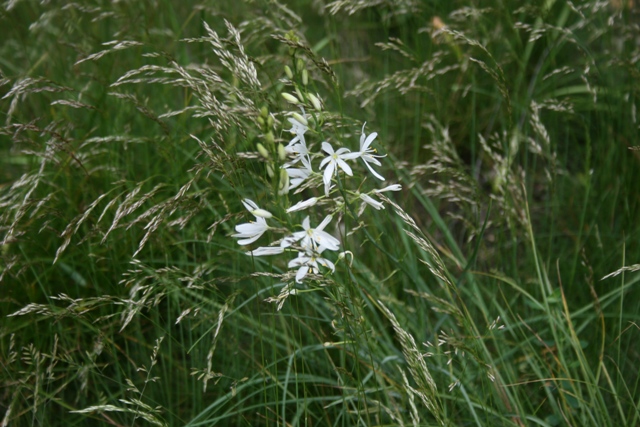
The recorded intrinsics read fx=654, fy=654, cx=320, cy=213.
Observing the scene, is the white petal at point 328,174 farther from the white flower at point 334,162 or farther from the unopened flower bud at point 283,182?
the unopened flower bud at point 283,182

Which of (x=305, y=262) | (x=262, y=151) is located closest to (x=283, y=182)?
(x=262, y=151)

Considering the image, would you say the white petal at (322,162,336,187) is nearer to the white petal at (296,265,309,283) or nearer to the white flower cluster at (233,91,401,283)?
the white flower cluster at (233,91,401,283)

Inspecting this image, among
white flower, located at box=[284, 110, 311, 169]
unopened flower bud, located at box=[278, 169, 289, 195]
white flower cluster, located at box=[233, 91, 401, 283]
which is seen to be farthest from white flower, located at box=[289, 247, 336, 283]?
white flower, located at box=[284, 110, 311, 169]

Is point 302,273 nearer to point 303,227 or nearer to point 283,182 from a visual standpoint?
point 303,227

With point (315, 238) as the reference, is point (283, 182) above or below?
above

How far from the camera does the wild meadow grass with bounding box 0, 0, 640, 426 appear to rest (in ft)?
6.33

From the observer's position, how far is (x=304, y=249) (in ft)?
5.28

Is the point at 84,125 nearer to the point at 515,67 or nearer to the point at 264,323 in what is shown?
the point at 264,323

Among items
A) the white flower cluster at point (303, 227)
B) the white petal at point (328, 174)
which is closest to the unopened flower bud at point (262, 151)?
the white flower cluster at point (303, 227)

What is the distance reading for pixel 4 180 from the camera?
3076mm

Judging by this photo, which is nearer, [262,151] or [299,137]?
[262,151]

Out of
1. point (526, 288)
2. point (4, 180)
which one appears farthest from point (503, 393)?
point (4, 180)

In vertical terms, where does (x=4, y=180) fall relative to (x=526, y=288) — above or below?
above

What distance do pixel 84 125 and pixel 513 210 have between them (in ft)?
6.26
